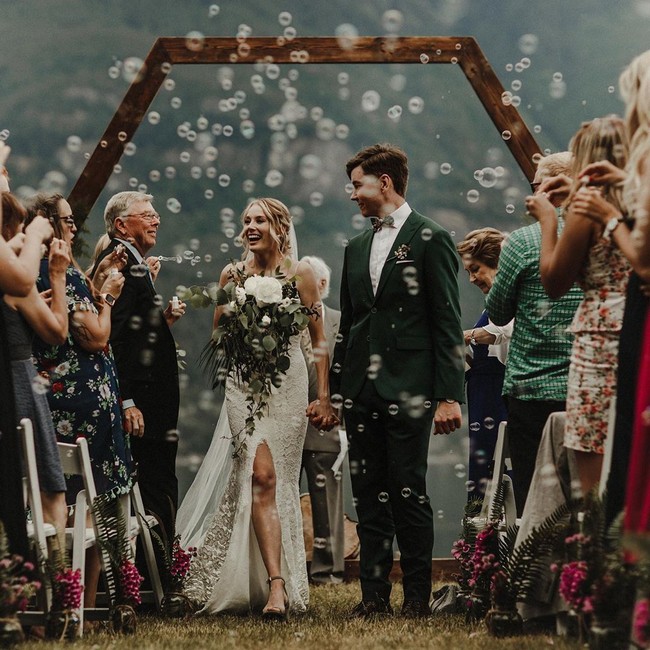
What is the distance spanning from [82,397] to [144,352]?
0.66m

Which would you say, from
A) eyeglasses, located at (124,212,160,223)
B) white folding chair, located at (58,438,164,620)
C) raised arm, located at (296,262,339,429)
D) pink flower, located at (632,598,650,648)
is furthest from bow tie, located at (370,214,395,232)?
pink flower, located at (632,598,650,648)

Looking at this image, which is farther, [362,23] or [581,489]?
[362,23]

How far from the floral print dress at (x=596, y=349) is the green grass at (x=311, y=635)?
0.59m

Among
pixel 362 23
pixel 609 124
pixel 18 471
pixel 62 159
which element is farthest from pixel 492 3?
pixel 18 471

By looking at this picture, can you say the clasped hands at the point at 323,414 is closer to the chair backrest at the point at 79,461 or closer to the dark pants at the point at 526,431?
the dark pants at the point at 526,431

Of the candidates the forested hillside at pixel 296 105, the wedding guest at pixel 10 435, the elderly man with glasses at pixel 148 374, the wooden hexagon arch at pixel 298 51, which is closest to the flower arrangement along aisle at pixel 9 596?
the wedding guest at pixel 10 435

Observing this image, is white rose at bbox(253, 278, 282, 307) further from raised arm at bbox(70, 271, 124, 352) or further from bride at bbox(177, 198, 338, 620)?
raised arm at bbox(70, 271, 124, 352)

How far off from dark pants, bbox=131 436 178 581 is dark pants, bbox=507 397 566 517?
5.32 feet

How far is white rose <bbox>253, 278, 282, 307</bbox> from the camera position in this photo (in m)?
4.38

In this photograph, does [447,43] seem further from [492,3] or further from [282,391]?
[492,3]

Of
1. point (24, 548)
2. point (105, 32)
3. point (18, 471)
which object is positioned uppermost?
point (105, 32)

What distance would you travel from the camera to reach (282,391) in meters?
4.48

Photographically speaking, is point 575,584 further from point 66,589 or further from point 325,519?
point 325,519

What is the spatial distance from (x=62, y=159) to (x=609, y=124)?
261 inches
